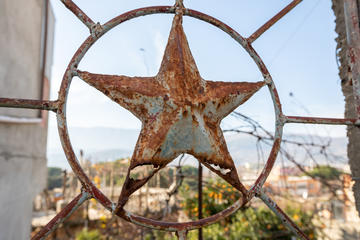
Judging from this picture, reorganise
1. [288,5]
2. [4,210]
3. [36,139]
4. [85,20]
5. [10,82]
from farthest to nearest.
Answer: [36,139] → [10,82] → [4,210] → [288,5] → [85,20]

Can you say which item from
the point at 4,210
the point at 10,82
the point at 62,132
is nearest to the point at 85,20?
the point at 62,132

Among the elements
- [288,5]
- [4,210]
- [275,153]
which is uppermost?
[288,5]

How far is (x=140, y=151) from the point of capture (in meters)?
0.82

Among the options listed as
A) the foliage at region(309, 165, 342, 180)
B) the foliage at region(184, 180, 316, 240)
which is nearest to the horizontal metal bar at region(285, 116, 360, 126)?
the foliage at region(309, 165, 342, 180)

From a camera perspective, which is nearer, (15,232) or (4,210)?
(4,210)

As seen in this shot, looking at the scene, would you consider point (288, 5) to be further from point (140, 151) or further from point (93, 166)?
point (93, 166)

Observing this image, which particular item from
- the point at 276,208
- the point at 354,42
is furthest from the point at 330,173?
the point at 276,208

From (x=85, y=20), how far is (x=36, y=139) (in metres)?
1.72

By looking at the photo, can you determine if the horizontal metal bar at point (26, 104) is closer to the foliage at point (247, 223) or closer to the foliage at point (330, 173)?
the foliage at point (330, 173)

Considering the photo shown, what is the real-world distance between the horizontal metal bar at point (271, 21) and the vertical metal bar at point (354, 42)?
0.26 metres

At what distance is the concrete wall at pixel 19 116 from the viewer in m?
1.53

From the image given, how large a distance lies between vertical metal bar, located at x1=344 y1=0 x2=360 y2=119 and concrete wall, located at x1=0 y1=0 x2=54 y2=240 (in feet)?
5.79

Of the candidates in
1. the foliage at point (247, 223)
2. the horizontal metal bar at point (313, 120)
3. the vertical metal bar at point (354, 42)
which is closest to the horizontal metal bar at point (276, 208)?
the horizontal metal bar at point (313, 120)

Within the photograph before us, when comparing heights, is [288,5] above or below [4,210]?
above
